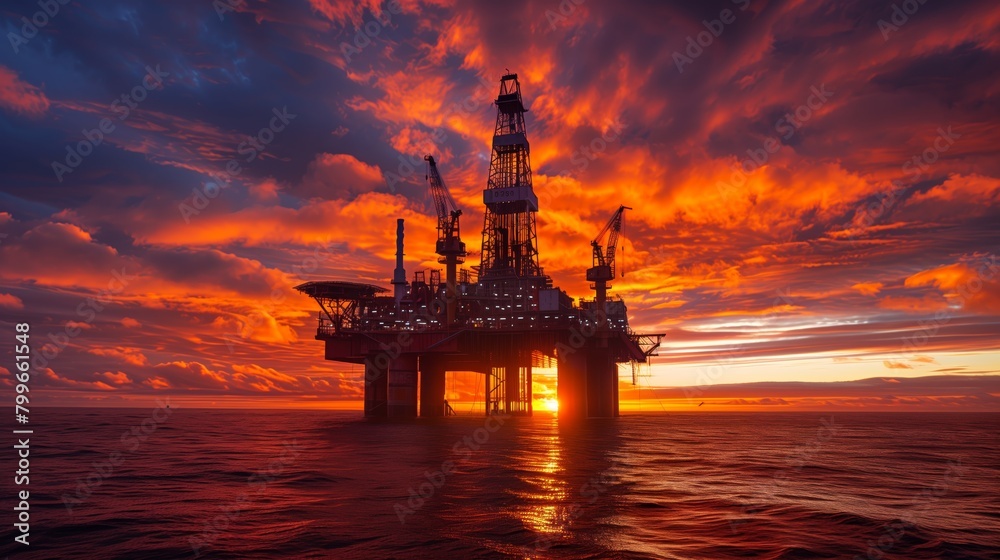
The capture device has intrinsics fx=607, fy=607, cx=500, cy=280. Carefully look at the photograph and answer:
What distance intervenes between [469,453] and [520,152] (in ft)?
214

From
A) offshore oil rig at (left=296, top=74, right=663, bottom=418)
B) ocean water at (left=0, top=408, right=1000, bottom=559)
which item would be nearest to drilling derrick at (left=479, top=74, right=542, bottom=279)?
offshore oil rig at (left=296, top=74, right=663, bottom=418)

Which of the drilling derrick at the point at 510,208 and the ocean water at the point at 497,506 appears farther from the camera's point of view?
the drilling derrick at the point at 510,208

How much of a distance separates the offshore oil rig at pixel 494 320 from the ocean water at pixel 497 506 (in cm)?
3553

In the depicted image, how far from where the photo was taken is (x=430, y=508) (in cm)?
2170

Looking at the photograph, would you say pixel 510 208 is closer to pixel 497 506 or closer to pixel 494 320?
pixel 494 320

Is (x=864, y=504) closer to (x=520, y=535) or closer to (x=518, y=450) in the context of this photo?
(x=520, y=535)

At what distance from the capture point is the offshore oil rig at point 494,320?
254 ft

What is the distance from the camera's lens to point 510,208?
96250 mm

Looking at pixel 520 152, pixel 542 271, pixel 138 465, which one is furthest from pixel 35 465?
pixel 520 152

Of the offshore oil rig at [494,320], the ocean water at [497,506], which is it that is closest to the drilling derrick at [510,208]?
the offshore oil rig at [494,320]

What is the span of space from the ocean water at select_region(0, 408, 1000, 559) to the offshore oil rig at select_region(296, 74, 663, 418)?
3553 cm

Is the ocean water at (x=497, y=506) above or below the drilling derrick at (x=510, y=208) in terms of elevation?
below

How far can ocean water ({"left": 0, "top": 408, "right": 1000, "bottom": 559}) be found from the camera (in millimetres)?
16516

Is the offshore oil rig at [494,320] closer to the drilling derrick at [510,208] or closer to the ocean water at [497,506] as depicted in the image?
the drilling derrick at [510,208]
